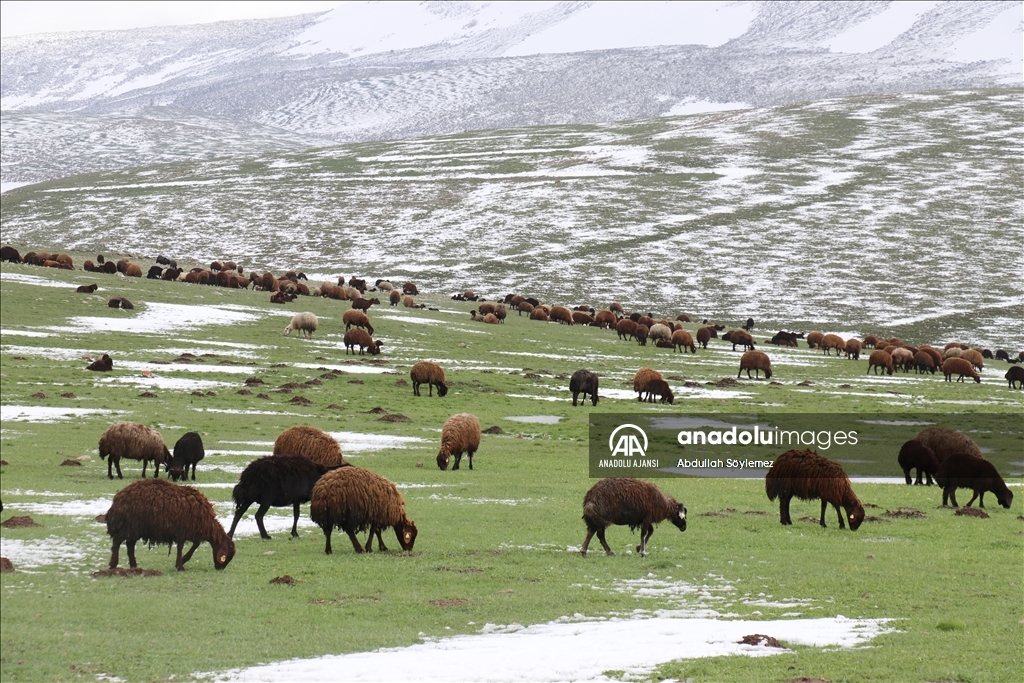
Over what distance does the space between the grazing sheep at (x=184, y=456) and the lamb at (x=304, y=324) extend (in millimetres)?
31623

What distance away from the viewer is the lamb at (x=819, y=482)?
813 inches

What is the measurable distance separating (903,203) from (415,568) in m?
137

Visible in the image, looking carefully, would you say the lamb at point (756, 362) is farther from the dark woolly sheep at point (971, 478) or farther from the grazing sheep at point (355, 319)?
the dark woolly sheep at point (971, 478)

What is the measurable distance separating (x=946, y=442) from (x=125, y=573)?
68.1 ft

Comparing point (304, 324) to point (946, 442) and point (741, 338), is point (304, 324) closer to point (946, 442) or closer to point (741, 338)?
point (741, 338)

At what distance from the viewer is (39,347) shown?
44875 millimetres

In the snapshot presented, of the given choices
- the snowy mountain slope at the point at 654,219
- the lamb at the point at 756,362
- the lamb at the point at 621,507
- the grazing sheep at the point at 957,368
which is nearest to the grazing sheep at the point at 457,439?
the lamb at the point at 621,507

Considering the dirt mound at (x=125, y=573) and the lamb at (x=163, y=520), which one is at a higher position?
the lamb at (x=163, y=520)

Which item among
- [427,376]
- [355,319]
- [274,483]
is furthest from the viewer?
[355,319]

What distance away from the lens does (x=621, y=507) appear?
17.7 meters

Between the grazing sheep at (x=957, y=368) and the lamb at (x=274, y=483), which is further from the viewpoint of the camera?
the grazing sheep at (x=957, y=368)

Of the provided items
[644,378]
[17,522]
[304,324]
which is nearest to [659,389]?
[644,378]

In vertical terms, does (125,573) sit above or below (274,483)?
below

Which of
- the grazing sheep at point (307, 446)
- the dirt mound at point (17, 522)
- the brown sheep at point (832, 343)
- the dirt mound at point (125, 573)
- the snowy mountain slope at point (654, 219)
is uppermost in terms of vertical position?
the snowy mountain slope at point (654, 219)
